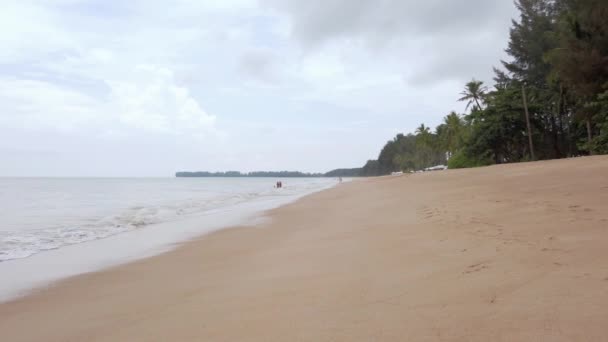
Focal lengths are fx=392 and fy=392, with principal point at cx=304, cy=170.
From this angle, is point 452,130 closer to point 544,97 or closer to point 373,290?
point 544,97

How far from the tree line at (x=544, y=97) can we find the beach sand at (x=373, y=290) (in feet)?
57.4

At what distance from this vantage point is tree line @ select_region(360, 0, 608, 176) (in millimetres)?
18953

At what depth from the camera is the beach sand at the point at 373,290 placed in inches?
81.1

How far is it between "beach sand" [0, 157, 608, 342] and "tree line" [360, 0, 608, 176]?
17506 mm

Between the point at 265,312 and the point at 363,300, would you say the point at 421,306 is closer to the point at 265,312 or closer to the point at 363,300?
the point at 363,300

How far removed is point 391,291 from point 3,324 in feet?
10.4

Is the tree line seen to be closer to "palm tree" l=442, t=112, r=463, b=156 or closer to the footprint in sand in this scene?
"palm tree" l=442, t=112, r=463, b=156

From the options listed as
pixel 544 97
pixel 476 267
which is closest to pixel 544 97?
pixel 544 97

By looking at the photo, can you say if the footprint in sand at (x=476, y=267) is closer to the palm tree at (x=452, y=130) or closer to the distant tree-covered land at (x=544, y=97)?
the distant tree-covered land at (x=544, y=97)

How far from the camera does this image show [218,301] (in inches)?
120

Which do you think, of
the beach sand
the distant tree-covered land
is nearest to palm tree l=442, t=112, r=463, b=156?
the distant tree-covered land

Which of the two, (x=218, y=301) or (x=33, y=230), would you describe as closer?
(x=218, y=301)

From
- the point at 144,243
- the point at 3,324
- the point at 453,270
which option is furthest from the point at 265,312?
the point at 144,243

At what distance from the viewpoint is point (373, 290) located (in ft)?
9.18
